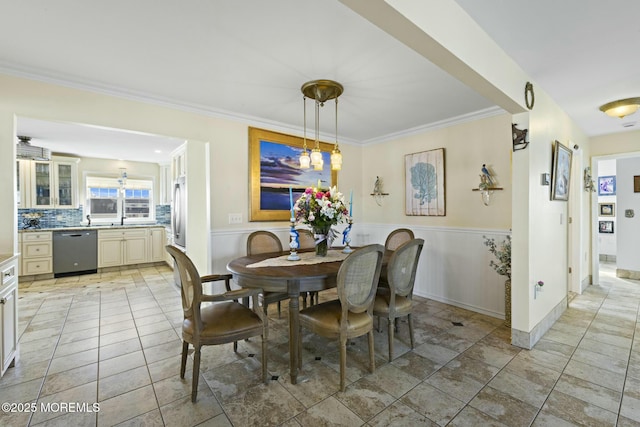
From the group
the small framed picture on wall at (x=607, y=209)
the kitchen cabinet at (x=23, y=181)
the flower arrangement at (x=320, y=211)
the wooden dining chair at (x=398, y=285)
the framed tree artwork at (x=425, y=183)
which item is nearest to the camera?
the wooden dining chair at (x=398, y=285)

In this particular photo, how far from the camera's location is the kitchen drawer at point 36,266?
485 centimetres

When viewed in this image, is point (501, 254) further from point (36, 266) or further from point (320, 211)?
point (36, 266)

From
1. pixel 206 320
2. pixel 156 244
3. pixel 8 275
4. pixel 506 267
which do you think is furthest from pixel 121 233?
pixel 506 267

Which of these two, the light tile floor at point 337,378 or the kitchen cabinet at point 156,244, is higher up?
the kitchen cabinet at point 156,244

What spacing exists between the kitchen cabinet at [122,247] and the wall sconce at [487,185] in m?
6.31

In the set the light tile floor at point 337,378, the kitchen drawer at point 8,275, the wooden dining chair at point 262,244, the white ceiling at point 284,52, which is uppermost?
the white ceiling at point 284,52

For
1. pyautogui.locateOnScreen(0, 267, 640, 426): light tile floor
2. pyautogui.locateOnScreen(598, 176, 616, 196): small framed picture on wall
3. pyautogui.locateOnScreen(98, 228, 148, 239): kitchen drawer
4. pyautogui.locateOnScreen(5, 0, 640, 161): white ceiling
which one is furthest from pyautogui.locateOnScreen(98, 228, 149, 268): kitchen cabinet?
pyautogui.locateOnScreen(598, 176, 616, 196): small framed picture on wall

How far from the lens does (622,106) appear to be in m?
2.90

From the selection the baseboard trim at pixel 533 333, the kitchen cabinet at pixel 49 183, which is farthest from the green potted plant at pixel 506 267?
the kitchen cabinet at pixel 49 183

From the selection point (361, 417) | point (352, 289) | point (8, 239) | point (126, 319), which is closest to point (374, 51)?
point (352, 289)

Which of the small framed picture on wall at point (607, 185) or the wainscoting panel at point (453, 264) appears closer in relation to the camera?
the wainscoting panel at point (453, 264)

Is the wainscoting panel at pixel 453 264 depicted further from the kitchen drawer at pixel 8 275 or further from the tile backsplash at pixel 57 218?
the tile backsplash at pixel 57 218

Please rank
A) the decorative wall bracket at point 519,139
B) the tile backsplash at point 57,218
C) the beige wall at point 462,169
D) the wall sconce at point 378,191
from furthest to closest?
1. the tile backsplash at point 57,218
2. the wall sconce at point 378,191
3. the beige wall at point 462,169
4. the decorative wall bracket at point 519,139

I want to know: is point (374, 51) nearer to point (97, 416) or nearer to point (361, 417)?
point (361, 417)
